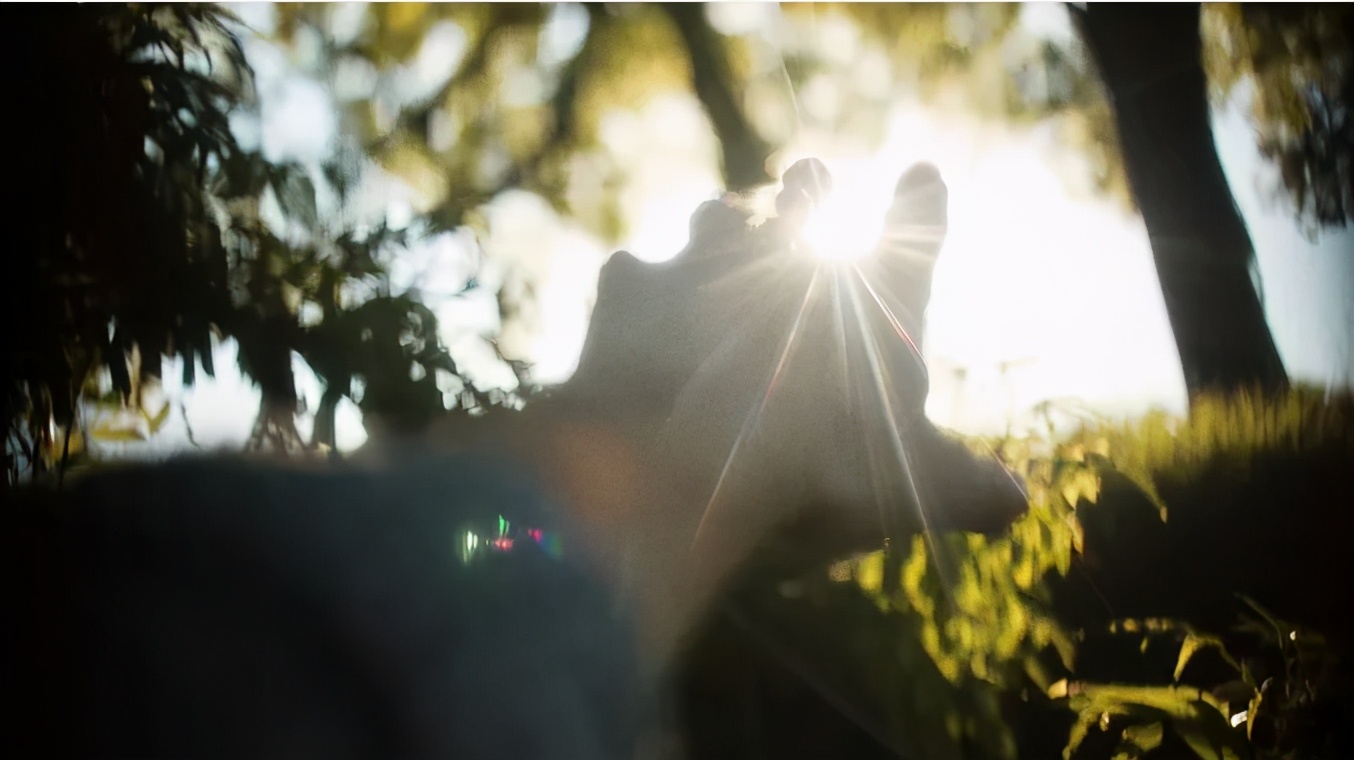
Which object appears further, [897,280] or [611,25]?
[611,25]

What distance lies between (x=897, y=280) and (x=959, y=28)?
0.48 metres

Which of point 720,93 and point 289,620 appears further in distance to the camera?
point 720,93

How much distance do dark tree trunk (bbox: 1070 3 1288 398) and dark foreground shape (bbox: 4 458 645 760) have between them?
2.89ft

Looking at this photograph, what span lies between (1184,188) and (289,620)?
1.27 meters

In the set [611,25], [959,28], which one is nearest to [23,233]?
[611,25]

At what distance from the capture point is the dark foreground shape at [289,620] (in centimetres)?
89

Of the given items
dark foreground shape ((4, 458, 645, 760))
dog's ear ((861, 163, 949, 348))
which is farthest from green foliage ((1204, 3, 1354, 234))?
dark foreground shape ((4, 458, 645, 760))

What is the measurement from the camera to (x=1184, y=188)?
1.22 m

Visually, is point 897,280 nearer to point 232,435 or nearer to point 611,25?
point 611,25

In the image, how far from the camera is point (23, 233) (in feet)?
3.12

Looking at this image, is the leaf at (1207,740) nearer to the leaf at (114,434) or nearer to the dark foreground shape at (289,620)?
the dark foreground shape at (289,620)

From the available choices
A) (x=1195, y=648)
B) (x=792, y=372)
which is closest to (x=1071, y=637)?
(x=1195, y=648)

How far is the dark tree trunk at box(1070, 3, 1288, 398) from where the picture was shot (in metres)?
1.12

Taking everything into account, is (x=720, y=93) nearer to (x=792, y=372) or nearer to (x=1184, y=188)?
(x=792, y=372)
